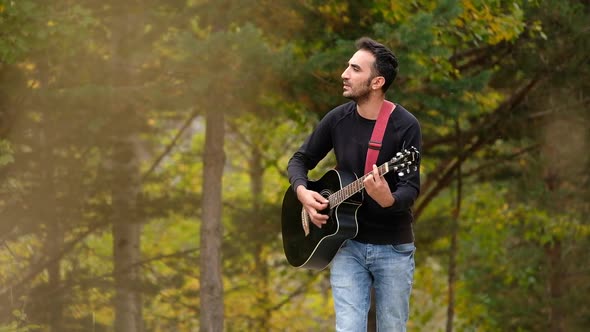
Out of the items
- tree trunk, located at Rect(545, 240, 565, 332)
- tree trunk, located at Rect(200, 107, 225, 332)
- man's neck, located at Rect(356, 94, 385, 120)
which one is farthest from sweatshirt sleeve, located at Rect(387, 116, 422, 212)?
tree trunk, located at Rect(545, 240, 565, 332)

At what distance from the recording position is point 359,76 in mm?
5016

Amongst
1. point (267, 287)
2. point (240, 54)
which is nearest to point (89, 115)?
point (240, 54)

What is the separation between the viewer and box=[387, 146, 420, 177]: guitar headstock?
465 centimetres

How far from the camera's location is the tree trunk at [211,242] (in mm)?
11570

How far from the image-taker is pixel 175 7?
11367 mm

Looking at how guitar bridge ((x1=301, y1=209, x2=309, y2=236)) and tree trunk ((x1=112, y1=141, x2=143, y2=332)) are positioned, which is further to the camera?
tree trunk ((x1=112, y1=141, x2=143, y2=332))

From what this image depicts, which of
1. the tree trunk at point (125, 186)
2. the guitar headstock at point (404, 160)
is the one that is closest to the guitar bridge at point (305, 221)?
the guitar headstock at point (404, 160)

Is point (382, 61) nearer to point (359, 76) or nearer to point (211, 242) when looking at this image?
point (359, 76)

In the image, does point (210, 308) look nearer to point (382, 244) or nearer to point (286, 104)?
point (286, 104)

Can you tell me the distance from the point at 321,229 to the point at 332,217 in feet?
0.43

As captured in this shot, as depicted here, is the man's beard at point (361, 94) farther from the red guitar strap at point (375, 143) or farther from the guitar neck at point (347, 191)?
the guitar neck at point (347, 191)

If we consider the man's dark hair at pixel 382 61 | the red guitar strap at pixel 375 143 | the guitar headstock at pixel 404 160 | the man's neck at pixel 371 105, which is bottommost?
the guitar headstock at pixel 404 160

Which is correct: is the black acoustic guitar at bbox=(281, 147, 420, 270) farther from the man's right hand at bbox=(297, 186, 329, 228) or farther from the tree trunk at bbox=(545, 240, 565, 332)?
the tree trunk at bbox=(545, 240, 565, 332)

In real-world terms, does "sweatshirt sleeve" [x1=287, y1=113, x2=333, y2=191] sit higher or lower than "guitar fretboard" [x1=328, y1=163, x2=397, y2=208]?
higher
